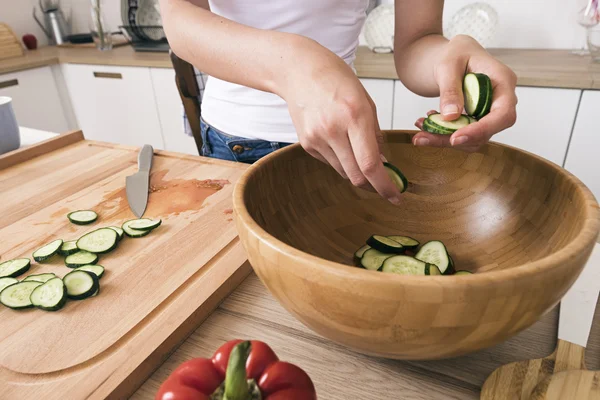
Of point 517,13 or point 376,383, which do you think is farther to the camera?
point 517,13

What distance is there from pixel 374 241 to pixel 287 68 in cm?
23

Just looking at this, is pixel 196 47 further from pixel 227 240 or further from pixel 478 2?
pixel 478 2

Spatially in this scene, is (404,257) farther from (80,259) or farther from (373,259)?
(80,259)

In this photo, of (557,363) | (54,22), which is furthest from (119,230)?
(54,22)

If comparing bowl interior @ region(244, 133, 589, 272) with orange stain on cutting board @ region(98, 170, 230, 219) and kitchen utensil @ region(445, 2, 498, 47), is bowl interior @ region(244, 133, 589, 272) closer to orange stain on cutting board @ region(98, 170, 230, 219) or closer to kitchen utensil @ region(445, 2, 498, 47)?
orange stain on cutting board @ region(98, 170, 230, 219)

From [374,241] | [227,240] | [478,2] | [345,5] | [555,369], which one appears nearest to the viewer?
[555,369]

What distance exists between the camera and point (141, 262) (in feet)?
2.01

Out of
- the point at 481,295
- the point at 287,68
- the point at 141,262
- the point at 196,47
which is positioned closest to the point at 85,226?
the point at 141,262

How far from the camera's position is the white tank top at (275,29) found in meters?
0.88

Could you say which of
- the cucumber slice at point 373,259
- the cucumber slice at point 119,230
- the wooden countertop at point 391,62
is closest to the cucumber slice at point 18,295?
the cucumber slice at point 119,230

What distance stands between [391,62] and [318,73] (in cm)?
134

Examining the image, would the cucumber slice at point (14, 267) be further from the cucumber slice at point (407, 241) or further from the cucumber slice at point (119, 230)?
the cucumber slice at point (407, 241)

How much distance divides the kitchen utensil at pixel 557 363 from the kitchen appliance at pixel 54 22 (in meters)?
3.18

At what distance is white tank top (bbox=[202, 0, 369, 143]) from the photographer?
882 millimetres
